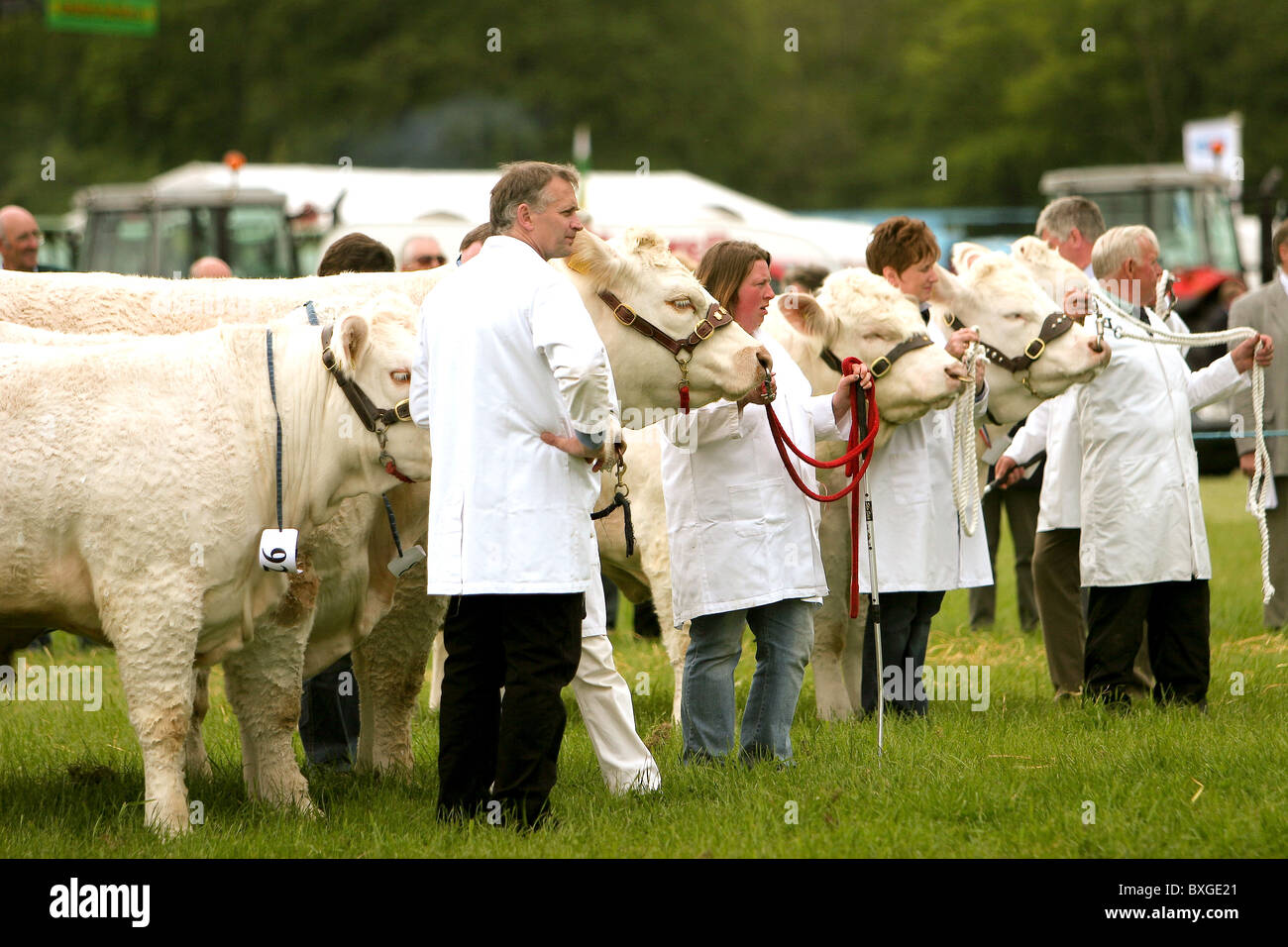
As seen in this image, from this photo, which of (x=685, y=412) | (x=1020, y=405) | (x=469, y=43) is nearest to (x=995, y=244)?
(x=469, y=43)

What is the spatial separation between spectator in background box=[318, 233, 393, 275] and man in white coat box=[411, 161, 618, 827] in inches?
89.9

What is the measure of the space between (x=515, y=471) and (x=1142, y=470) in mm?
3290

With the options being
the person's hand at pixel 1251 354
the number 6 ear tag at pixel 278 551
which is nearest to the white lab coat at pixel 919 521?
the person's hand at pixel 1251 354

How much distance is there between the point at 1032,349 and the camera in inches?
278

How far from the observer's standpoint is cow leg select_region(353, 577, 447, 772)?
20.7 ft

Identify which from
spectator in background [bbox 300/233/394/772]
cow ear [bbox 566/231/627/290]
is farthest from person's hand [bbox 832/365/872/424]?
spectator in background [bbox 300/233/394/772]

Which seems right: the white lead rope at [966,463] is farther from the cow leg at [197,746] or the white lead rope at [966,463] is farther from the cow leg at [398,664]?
the cow leg at [197,746]

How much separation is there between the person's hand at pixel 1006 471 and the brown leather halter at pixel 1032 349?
2.88 ft

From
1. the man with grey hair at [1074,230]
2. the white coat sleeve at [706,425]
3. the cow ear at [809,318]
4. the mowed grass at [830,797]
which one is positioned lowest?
the mowed grass at [830,797]

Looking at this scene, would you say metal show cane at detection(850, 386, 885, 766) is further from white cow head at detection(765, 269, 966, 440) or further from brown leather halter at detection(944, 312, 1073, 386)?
brown leather halter at detection(944, 312, 1073, 386)

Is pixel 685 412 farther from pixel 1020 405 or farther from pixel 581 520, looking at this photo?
pixel 1020 405

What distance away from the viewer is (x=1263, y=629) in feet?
31.8

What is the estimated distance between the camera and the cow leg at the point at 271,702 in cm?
562
